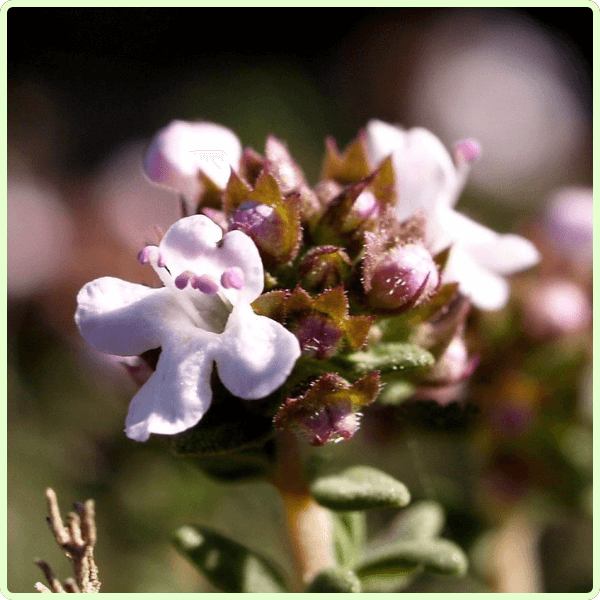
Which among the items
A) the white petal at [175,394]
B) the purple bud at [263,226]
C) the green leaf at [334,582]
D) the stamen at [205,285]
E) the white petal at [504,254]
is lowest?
the green leaf at [334,582]

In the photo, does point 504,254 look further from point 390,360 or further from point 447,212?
point 390,360

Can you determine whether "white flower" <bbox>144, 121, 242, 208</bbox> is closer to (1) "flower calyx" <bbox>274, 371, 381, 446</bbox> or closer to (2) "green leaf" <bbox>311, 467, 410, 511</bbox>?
(1) "flower calyx" <bbox>274, 371, 381, 446</bbox>

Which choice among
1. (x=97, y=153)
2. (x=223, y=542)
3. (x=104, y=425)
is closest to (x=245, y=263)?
(x=223, y=542)

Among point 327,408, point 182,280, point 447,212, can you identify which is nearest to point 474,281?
point 447,212

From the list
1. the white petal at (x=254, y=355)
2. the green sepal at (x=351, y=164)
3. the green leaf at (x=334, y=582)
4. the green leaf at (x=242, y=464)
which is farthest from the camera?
the green sepal at (x=351, y=164)

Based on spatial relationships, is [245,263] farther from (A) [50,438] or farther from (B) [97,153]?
(B) [97,153]

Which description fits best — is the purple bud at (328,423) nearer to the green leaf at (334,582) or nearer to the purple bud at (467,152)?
the green leaf at (334,582)

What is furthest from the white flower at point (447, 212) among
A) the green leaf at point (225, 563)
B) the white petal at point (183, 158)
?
the green leaf at point (225, 563)

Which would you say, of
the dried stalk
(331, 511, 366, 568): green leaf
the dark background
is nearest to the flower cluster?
the dried stalk
